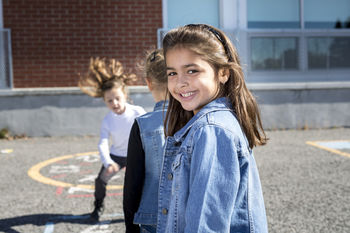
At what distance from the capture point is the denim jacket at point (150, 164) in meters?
2.11

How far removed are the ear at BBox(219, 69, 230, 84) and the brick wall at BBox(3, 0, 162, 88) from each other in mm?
7670

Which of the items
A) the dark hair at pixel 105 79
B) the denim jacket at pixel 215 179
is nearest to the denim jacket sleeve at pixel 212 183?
the denim jacket at pixel 215 179

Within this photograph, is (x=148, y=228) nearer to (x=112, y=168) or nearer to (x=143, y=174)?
(x=143, y=174)

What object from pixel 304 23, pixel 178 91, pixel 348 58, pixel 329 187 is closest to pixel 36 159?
pixel 329 187

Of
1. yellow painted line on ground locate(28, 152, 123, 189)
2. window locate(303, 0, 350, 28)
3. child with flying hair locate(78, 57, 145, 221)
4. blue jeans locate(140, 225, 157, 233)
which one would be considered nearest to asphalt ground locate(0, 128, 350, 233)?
yellow painted line on ground locate(28, 152, 123, 189)

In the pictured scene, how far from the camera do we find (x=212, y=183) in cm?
133

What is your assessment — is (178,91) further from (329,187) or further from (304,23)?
(304,23)

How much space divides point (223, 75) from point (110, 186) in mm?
3504

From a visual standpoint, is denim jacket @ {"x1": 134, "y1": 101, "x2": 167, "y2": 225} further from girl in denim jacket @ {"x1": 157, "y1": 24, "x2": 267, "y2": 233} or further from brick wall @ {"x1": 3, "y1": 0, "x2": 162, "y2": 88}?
brick wall @ {"x1": 3, "y1": 0, "x2": 162, "y2": 88}

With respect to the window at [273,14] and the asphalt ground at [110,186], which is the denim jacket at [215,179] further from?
the window at [273,14]

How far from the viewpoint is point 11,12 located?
8.77 metres

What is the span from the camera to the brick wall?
29.0 ft

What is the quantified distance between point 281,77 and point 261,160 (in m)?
4.35

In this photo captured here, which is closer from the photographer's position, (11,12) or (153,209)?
(153,209)
